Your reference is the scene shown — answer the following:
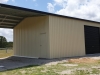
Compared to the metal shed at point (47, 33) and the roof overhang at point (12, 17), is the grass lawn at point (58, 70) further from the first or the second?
the roof overhang at point (12, 17)

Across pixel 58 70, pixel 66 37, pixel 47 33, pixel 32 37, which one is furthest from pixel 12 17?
pixel 58 70

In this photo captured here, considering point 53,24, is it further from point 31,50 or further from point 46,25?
point 31,50

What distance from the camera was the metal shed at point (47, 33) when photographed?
13.6 m

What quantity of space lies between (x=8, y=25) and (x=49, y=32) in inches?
257

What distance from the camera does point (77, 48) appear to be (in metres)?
16.2

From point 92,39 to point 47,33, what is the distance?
7257 millimetres

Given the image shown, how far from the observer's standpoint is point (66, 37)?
591 inches

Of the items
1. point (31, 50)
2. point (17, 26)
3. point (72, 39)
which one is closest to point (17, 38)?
point (17, 26)

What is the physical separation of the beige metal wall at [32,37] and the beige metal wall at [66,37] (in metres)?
0.51

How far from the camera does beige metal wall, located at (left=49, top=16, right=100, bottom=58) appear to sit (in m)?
13.8

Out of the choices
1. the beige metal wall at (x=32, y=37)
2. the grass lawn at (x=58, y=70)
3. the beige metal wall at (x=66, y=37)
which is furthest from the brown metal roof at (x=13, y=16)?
the grass lawn at (x=58, y=70)

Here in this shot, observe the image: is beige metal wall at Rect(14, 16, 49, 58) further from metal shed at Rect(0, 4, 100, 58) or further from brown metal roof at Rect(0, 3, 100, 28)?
brown metal roof at Rect(0, 3, 100, 28)

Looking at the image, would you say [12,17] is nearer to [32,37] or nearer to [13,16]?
[13,16]

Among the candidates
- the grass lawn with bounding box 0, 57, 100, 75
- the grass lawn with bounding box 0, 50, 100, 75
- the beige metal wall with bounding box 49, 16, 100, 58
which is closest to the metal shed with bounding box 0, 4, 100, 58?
the beige metal wall with bounding box 49, 16, 100, 58
